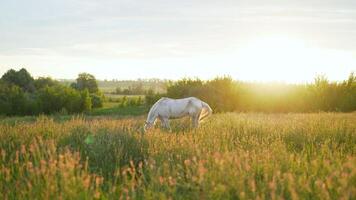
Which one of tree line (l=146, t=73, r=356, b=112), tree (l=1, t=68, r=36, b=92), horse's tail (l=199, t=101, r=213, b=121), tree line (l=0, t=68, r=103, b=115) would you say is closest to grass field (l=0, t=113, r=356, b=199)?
horse's tail (l=199, t=101, r=213, b=121)

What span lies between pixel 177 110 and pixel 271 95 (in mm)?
13962

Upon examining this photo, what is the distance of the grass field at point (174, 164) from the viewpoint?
483 cm

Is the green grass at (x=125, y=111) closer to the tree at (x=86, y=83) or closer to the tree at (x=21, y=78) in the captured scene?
the tree at (x=21, y=78)

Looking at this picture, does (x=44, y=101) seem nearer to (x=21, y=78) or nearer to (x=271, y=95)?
(x=21, y=78)

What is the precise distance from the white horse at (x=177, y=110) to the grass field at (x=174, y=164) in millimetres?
467

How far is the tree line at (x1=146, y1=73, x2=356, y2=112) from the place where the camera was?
79.3ft

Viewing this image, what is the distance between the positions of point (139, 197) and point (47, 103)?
2858 cm

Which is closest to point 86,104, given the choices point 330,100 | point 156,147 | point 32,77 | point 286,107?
point 32,77

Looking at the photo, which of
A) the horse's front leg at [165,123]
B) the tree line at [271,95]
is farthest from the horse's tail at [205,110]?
the tree line at [271,95]

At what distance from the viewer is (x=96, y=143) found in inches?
316

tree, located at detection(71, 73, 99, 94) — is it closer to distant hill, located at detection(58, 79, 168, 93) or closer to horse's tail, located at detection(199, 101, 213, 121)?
distant hill, located at detection(58, 79, 168, 93)

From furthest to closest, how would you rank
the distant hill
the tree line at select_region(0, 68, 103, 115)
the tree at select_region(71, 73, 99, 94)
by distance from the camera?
1. the tree at select_region(71, 73, 99, 94)
2. the tree line at select_region(0, 68, 103, 115)
3. the distant hill

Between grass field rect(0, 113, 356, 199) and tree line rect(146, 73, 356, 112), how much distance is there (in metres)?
12.0

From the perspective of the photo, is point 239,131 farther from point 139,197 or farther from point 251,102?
point 251,102
